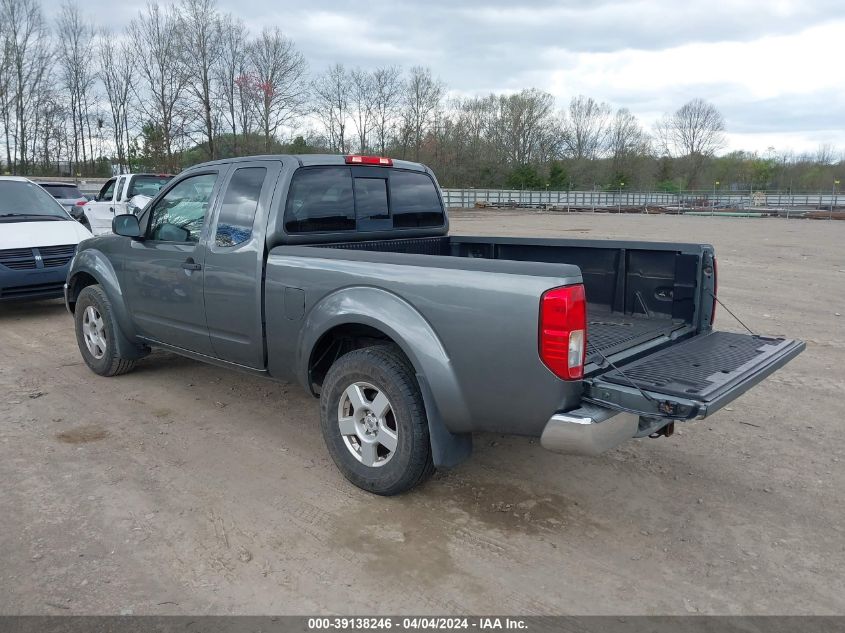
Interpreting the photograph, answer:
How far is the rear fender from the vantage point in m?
3.30

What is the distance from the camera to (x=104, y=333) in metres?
5.90

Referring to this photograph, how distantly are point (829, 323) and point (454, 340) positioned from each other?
24.0 ft

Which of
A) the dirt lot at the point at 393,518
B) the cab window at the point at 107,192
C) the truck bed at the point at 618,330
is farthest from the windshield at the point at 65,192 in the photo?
the truck bed at the point at 618,330

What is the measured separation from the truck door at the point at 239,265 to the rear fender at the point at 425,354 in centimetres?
83

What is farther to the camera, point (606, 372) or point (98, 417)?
point (98, 417)

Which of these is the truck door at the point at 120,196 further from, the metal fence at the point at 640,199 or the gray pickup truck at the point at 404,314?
the metal fence at the point at 640,199

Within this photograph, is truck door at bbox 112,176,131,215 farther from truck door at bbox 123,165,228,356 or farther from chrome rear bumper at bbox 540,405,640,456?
chrome rear bumper at bbox 540,405,640,456

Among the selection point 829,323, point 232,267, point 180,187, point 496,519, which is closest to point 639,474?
point 496,519

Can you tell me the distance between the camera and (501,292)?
3072mm

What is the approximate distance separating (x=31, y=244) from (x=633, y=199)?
59.7 meters

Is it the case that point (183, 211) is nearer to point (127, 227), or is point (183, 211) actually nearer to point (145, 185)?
point (127, 227)

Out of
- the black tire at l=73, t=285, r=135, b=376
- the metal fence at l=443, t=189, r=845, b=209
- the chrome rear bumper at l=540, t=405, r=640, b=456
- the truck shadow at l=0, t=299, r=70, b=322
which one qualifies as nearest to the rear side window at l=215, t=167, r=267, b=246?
the black tire at l=73, t=285, r=135, b=376

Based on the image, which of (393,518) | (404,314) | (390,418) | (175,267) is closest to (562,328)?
(404,314)

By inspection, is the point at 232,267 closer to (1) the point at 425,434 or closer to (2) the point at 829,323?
(1) the point at 425,434
